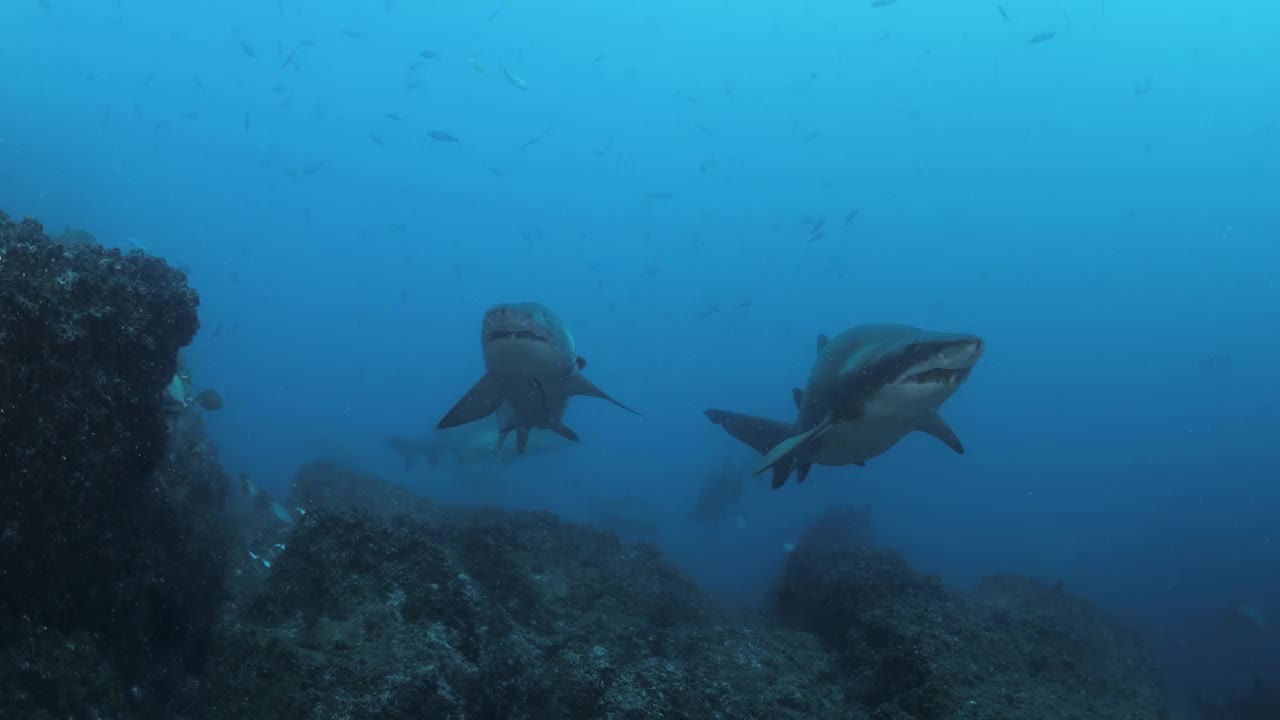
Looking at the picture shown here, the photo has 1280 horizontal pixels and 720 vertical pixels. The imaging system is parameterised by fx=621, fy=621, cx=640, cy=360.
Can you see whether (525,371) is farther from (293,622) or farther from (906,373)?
(906,373)

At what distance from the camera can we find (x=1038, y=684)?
5.00 meters

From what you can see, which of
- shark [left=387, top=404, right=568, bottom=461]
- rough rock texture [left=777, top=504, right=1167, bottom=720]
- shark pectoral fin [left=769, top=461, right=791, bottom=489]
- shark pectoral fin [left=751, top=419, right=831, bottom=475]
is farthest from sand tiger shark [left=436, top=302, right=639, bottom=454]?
shark [left=387, top=404, right=568, bottom=461]

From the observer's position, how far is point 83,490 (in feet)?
11.8

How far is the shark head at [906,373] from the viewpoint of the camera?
548 cm

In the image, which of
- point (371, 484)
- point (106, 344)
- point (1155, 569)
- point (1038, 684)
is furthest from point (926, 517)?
point (106, 344)

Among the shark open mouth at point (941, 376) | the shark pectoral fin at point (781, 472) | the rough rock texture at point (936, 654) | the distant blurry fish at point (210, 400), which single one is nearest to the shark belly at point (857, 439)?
the shark pectoral fin at point (781, 472)

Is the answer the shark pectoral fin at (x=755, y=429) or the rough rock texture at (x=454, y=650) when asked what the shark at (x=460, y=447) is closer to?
the shark pectoral fin at (x=755, y=429)

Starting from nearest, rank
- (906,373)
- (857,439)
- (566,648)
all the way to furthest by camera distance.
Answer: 1. (566,648)
2. (906,373)
3. (857,439)

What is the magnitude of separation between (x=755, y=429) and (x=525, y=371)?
3.47 m

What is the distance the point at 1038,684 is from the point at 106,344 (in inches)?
282

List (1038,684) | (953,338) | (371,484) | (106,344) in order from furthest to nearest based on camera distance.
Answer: (371,484)
(953,338)
(1038,684)
(106,344)

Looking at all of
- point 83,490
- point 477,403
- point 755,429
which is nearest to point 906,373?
point 755,429

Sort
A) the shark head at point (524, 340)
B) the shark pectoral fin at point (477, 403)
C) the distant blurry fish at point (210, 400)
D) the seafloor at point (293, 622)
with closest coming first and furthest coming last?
1. the seafloor at point (293, 622)
2. the shark head at point (524, 340)
3. the shark pectoral fin at point (477, 403)
4. the distant blurry fish at point (210, 400)

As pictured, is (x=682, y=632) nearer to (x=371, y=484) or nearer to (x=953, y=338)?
(x=953, y=338)
